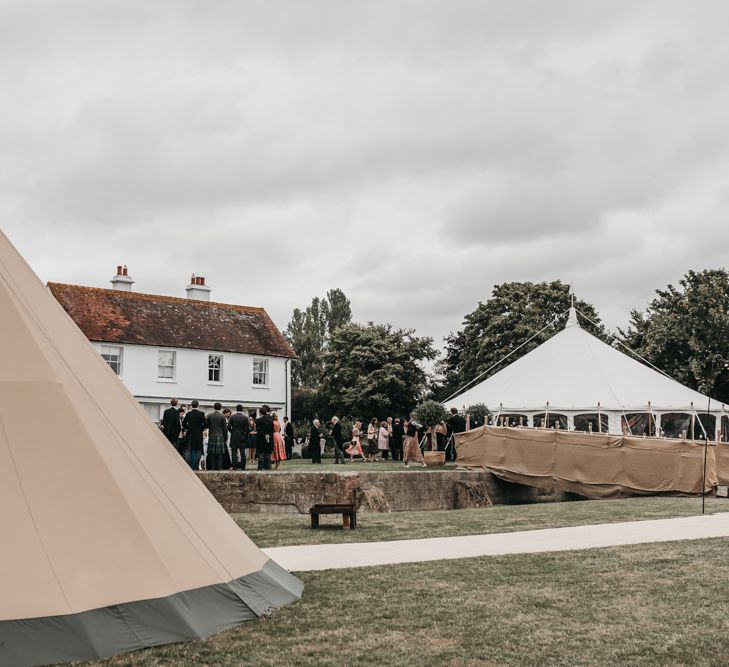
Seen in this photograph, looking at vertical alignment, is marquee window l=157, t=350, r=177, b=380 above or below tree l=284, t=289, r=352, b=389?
below

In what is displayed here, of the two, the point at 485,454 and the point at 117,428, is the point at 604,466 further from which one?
the point at 117,428

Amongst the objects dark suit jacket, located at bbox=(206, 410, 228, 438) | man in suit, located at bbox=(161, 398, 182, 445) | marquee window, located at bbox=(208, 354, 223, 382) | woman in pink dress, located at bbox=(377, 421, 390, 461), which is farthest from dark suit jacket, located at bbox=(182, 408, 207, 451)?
marquee window, located at bbox=(208, 354, 223, 382)

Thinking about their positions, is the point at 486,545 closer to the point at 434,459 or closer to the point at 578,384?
the point at 434,459

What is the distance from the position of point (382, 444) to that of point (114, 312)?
56.4 ft

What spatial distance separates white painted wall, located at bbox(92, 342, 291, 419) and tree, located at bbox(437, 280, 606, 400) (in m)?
12.3

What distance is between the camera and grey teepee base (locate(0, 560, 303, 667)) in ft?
16.5

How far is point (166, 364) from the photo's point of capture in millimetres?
41719

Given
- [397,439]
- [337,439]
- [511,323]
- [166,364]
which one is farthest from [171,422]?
[511,323]

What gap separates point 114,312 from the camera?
1636 inches

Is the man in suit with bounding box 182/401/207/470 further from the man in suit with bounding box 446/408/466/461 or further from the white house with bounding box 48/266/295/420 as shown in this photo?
the white house with bounding box 48/266/295/420

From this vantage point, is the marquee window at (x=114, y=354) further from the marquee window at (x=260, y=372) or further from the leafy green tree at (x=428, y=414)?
the leafy green tree at (x=428, y=414)

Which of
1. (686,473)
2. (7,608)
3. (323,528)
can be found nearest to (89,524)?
(7,608)

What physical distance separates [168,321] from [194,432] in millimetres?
23344

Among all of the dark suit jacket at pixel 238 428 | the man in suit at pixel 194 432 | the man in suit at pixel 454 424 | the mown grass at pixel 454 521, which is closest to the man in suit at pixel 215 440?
the dark suit jacket at pixel 238 428
